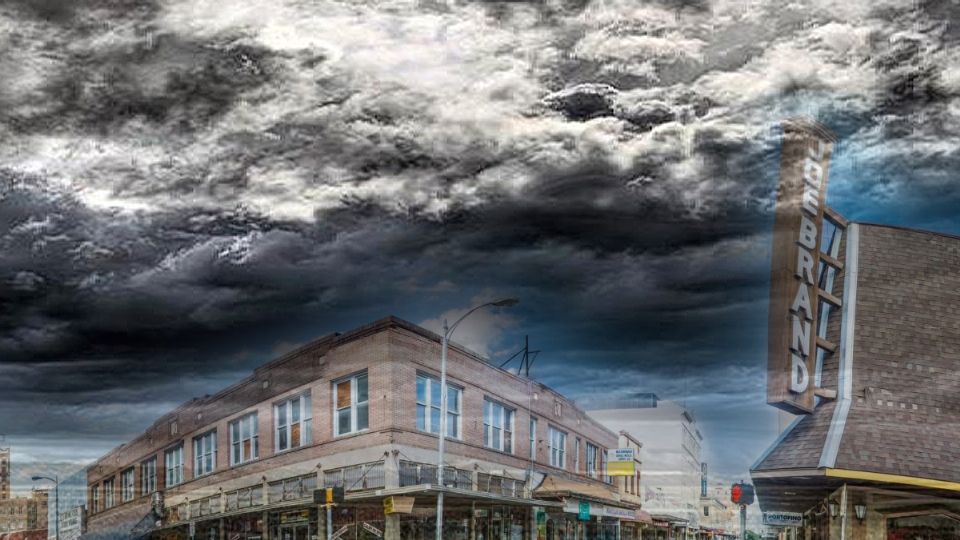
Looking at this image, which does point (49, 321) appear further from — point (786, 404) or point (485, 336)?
point (786, 404)

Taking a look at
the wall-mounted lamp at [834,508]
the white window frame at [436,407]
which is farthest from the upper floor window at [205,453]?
the wall-mounted lamp at [834,508]

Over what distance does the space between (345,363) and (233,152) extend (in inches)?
32.5

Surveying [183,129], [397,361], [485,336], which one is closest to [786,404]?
[485,336]

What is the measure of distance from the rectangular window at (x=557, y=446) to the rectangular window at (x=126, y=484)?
1527 mm

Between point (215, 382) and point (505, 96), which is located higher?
point (505, 96)

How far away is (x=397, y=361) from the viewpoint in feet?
15.7

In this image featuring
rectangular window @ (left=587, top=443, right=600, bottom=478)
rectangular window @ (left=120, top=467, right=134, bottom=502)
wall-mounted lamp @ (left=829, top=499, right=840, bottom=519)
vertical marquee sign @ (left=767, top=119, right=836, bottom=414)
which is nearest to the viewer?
vertical marquee sign @ (left=767, top=119, right=836, bottom=414)

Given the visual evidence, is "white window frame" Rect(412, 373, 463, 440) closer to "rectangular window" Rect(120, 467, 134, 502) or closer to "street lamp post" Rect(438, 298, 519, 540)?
"street lamp post" Rect(438, 298, 519, 540)

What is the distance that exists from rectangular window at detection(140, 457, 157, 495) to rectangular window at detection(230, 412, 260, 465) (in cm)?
31

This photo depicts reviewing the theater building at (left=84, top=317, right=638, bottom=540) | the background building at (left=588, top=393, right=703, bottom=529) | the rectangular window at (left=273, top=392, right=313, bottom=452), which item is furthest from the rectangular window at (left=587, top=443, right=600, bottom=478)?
the rectangular window at (left=273, top=392, right=313, bottom=452)

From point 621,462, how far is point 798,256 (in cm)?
95

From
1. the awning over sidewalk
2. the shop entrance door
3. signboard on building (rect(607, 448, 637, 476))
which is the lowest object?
the shop entrance door

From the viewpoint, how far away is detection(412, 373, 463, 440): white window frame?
4.75 meters

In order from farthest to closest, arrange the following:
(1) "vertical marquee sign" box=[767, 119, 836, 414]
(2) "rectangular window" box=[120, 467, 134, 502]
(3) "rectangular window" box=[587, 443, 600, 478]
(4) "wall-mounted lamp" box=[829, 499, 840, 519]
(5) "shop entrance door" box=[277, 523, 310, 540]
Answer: (2) "rectangular window" box=[120, 467, 134, 502]
(5) "shop entrance door" box=[277, 523, 310, 540]
(3) "rectangular window" box=[587, 443, 600, 478]
(4) "wall-mounted lamp" box=[829, 499, 840, 519]
(1) "vertical marquee sign" box=[767, 119, 836, 414]
